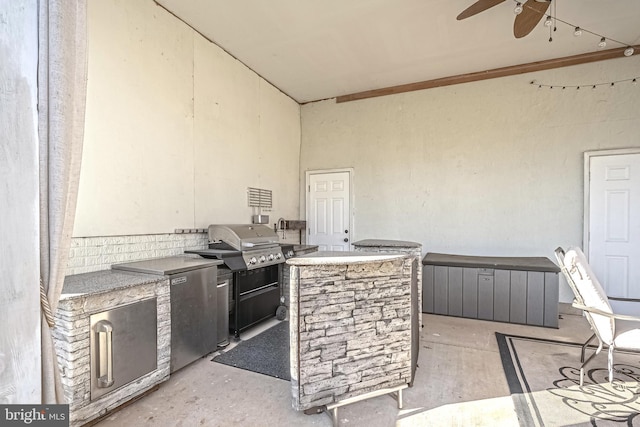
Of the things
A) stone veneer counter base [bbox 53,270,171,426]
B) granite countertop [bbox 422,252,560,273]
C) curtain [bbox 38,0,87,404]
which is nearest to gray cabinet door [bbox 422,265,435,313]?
granite countertop [bbox 422,252,560,273]

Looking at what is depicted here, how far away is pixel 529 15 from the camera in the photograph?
109 inches

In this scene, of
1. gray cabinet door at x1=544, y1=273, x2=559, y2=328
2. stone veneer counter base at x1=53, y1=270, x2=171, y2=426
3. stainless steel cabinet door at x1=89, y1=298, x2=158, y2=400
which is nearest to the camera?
stone veneer counter base at x1=53, y1=270, x2=171, y2=426

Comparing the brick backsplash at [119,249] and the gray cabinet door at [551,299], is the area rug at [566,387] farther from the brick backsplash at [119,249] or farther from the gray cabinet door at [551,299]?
the brick backsplash at [119,249]

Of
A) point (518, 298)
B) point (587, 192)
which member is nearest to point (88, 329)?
point (518, 298)

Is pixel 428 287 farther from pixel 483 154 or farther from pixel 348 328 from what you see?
pixel 348 328

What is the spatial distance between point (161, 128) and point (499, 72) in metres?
4.70

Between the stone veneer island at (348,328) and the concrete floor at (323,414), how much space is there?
166mm

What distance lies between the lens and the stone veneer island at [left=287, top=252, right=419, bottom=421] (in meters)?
1.92

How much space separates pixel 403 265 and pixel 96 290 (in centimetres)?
204

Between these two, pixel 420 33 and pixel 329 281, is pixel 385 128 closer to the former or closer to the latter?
pixel 420 33

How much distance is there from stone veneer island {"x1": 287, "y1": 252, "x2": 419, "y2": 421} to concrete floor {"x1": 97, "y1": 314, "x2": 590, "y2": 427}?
17 cm

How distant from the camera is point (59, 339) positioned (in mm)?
1863

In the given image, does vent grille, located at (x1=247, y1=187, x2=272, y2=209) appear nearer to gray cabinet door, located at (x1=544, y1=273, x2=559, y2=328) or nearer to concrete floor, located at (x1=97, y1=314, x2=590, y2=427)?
concrete floor, located at (x1=97, y1=314, x2=590, y2=427)

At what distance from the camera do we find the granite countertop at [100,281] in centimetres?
193
